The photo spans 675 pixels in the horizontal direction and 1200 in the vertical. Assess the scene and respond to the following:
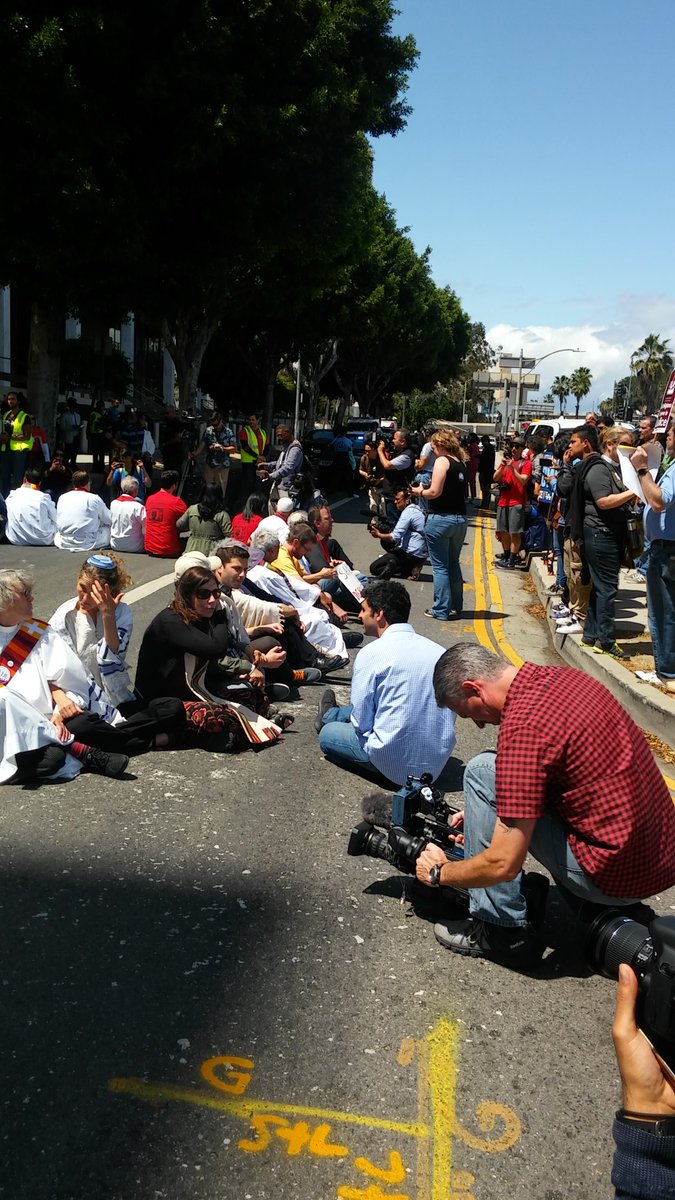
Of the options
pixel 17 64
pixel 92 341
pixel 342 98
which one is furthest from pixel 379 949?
pixel 92 341

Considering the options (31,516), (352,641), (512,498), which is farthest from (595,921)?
(31,516)

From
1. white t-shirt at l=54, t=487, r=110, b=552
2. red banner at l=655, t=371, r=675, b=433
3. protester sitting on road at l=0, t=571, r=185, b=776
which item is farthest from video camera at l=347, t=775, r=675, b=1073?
white t-shirt at l=54, t=487, r=110, b=552

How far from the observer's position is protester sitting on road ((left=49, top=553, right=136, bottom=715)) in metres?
6.13

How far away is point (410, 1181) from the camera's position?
2.79 metres

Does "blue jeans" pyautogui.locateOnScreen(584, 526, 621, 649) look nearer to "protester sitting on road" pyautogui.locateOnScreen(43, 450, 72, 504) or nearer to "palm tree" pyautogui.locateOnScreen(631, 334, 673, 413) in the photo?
"protester sitting on road" pyautogui.locateOnScreen(43, 450, 72, 504)

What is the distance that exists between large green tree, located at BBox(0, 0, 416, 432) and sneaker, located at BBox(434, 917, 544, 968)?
1578 centimetres

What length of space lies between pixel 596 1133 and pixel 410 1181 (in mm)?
601

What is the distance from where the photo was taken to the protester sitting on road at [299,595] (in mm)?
8742

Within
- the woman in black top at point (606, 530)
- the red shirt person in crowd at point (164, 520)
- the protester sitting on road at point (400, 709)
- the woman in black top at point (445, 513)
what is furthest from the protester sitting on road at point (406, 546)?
the protester sitting on road at point (400, 709)

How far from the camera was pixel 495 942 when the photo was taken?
390 cm

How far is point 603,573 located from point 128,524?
24.6ft

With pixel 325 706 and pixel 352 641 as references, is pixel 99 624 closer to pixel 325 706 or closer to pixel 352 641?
pixel 325 706

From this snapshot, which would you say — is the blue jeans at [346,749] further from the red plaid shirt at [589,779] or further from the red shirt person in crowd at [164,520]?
the red shirt person in crowd at [164,520]

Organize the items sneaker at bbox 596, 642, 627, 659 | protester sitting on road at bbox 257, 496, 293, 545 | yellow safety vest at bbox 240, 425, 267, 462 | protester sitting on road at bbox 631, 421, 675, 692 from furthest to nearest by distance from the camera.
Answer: yellow safety vest at bbox 240, 425, 267, 462, protester sitting on road at bbox 257, 496, 293, 545, sneaker at bbox 596, 642, 627, 659, protester sitting on road at bbox 631, 421, 675, 692
